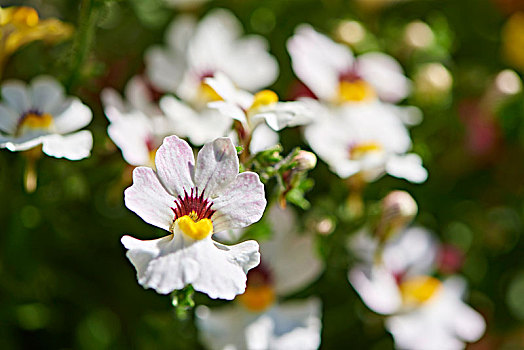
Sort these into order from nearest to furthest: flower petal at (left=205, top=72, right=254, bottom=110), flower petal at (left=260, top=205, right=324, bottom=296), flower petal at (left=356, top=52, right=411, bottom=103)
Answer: flower petal at (left=205, top=72, right=254, bottom=110), flower petal at (left=260, top=205, right=324, bottom=296), flower petal at (left=356, top=52, right=411, bottom=103)

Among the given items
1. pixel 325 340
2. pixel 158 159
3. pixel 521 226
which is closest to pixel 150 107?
pixel 158 159

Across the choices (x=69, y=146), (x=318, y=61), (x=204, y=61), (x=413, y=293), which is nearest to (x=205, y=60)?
(x=204, y=61)

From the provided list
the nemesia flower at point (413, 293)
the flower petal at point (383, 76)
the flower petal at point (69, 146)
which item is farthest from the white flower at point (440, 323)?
the flower petal at point (69, 146)

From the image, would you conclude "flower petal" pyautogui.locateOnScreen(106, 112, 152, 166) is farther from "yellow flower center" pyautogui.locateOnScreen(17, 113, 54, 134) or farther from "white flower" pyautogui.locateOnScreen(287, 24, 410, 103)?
"white flower" pyautogui.locateOnScreen(287, 24, 410, 103)

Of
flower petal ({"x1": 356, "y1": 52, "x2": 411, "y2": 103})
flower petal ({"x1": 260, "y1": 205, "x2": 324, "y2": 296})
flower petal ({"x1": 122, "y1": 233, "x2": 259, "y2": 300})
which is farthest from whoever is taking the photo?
flower petal ({"x1": 356, "y1": 52, "x2": 411, "y2": 103})

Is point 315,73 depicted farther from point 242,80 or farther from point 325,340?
point 325,340

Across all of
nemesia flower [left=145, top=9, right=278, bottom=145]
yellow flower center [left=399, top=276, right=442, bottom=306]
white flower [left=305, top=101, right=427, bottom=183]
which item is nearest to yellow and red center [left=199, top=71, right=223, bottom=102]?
nemesia flower [left=145, top=9, right=278, bottom=145]

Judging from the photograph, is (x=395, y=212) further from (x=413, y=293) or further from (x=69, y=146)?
(x=69, y=146)
